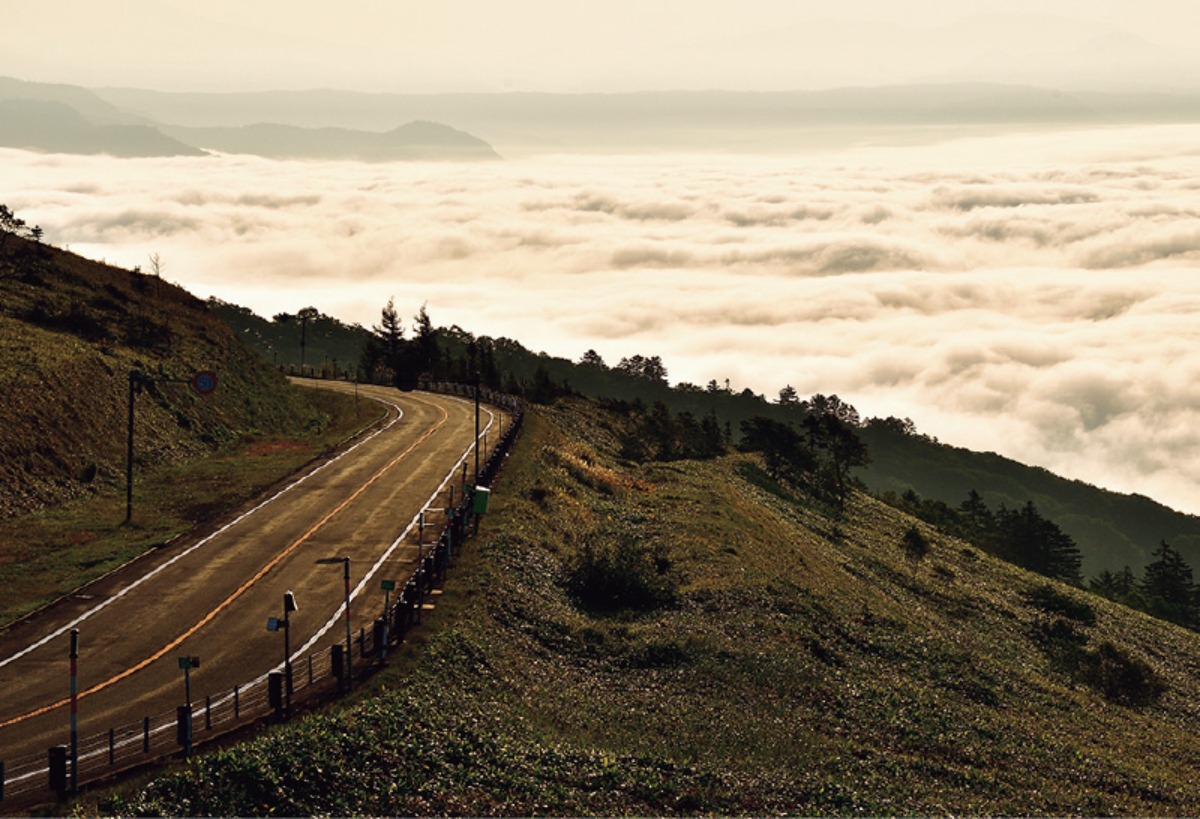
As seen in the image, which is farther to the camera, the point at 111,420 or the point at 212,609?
the point at 111,420

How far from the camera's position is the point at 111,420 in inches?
2613

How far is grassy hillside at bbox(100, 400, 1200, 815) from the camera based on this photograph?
28094mm

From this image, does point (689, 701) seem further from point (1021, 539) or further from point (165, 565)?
point (1021, 539)

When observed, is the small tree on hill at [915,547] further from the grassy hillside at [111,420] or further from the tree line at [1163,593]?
the tree line at [1163,593]

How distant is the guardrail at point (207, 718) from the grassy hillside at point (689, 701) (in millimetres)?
1105

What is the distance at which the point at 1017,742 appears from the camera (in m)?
41.6

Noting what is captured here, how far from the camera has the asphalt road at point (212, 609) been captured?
3170 cm

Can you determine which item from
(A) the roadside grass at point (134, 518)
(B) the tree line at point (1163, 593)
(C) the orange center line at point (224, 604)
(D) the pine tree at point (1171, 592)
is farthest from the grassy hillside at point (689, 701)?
(D) the pine tree at point (1171, 592)

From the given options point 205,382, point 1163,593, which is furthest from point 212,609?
point 1163,593

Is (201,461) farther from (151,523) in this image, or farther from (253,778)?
(253,778)

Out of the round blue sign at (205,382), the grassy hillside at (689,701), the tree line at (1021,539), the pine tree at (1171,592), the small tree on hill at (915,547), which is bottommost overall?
the pine tree at (1171,592)

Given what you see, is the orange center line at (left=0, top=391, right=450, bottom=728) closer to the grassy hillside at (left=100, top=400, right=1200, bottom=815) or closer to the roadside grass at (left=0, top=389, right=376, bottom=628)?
the roadside grass at (left=0, top=389, right=376, bottom=628)

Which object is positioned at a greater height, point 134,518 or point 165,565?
point 134,518

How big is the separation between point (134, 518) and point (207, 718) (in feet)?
90.7
